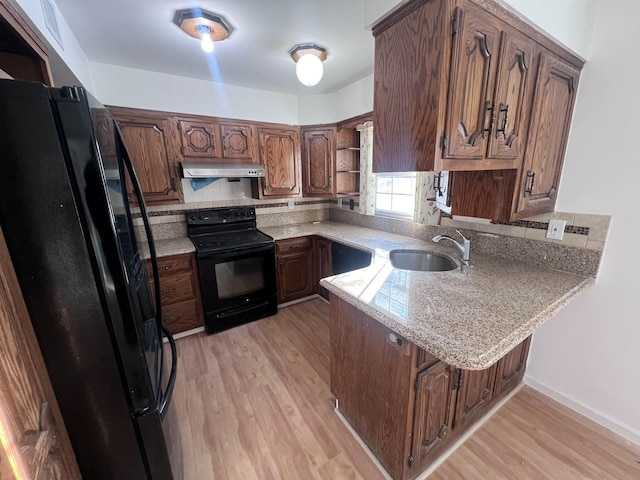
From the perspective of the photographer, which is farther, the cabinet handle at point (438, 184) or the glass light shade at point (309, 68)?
the cabinet handle at point (438, 184)

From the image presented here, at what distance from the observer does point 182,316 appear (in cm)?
246

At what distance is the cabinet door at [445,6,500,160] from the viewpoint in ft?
3.17

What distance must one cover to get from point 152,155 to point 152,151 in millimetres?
35

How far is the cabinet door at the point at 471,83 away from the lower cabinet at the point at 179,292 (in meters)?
2.28

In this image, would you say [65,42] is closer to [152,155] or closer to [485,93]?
[152,155]

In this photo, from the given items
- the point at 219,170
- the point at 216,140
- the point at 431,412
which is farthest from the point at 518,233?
the point at 216,140

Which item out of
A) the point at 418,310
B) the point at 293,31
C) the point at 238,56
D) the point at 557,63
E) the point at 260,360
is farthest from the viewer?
the point at 260,360

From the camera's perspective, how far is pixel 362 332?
1341 mm

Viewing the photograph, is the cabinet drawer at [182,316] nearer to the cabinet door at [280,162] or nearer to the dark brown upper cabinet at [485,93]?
the cabinet door at [280,162]

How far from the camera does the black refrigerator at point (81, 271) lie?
642 millimetres

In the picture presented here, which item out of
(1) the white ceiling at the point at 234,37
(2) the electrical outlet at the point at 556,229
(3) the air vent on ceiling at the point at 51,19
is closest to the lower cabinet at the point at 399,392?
(2) the electrical outlet at the point at 556,229

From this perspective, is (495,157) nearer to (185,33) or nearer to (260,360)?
(185,33)

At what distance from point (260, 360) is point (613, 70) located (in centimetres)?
291

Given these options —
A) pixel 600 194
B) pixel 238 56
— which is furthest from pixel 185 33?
pixel 600 194
